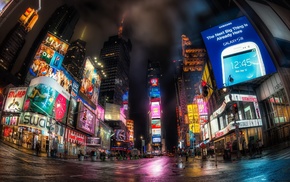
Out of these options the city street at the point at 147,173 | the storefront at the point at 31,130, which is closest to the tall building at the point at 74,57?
the storefront at the point at 31,130

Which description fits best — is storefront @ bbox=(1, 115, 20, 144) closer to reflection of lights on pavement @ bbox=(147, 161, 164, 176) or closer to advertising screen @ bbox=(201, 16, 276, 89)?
reflection of lights on pavement @ bbox=(147, 161, 164, 176)

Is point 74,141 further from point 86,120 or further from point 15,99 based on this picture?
point 15,99

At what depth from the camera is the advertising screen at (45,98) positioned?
33.0 m

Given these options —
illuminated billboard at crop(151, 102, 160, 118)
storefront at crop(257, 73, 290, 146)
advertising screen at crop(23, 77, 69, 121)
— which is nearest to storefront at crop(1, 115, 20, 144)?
advertising screen at crop(23, 77, 69, 121)

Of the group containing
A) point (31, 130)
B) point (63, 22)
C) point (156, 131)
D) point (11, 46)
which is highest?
point (63, 22)

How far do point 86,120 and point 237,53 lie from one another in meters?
41.5

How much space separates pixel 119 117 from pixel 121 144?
2126 centimetres

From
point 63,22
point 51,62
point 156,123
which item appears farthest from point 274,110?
point 63,22

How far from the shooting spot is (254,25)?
85.7ft

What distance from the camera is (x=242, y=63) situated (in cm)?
2750

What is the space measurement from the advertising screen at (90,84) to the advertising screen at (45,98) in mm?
13046

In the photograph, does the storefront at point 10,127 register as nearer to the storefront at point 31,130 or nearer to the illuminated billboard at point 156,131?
the storefront at point 31,130

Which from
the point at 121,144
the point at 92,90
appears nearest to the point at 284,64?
the point at 92,90

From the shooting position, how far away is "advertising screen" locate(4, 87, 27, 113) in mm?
34062
